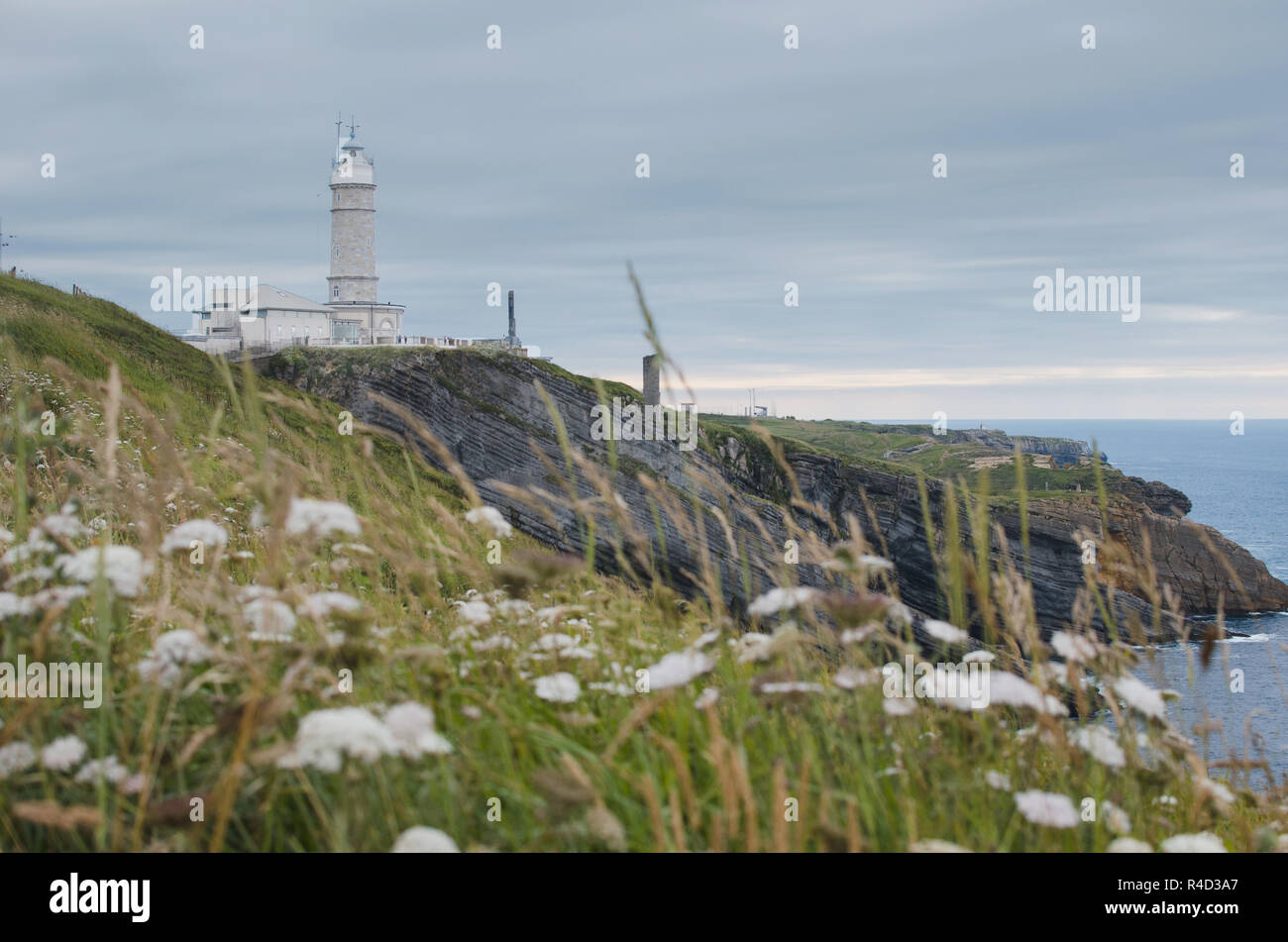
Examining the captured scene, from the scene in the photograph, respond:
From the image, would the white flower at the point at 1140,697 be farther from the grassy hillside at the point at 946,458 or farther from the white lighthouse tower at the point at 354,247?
the white lighthouse tower at the point at 354,247

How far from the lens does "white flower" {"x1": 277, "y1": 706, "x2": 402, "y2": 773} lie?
8.10ft

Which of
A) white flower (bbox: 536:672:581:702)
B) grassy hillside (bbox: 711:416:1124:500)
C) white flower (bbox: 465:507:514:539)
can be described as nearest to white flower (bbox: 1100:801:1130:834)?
white flower (bbox: 536:672:581:702)

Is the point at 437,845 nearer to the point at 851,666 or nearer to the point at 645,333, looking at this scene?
the point at 851,666

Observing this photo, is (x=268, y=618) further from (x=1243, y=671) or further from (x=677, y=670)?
(x=1243, y=671)

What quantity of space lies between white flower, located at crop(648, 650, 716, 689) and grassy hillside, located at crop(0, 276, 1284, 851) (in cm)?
2

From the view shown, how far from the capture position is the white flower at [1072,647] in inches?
143

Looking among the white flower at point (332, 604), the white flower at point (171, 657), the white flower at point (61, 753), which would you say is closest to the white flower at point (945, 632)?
the white flower at point (332, 604)

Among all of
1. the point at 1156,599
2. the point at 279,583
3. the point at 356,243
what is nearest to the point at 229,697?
the point at 279,583

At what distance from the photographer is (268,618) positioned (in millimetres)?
2980

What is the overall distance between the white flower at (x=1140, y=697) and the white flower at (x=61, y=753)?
351cm

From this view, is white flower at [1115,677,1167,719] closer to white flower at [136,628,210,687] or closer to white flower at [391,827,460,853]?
white flower at [391,827,460,853]

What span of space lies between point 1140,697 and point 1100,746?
9.3 inches

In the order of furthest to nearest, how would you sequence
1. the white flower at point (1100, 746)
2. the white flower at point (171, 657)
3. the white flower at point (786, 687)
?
the white flower at point (1100, 746) < the white flower at point (786, 687) < the white flower at point (171, 657)
